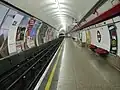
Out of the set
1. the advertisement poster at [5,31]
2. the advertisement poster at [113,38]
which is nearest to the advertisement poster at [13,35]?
the advertisement poster at [5,31]

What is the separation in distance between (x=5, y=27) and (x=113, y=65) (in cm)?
538

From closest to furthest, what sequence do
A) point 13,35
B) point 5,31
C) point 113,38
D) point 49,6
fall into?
point 5,31 < point 113,38 < point 13,35 < point 49,6

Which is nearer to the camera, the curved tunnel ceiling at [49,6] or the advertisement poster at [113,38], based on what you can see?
the curved tunnel ceiling at [49,6]

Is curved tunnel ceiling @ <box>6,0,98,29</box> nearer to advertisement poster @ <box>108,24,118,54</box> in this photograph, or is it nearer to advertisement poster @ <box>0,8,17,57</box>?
advertisement poster @ <box>0,8,17,57</box>

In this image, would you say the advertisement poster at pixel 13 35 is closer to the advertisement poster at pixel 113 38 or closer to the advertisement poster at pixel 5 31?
the advertisement poster at pixel 5 31

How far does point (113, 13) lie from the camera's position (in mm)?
5613

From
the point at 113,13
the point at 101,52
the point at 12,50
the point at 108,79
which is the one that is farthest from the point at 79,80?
the point at 101,52

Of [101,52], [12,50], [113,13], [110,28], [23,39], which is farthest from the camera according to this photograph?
[23,39]

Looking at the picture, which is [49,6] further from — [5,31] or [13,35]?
[5,31]

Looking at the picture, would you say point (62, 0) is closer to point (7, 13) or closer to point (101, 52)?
point (101, 52)

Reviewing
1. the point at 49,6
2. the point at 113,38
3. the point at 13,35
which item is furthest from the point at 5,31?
the point at 113,38

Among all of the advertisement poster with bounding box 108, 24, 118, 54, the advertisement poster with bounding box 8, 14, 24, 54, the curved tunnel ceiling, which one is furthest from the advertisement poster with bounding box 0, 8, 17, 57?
the advertisement poster with bounding box 108, 24, 118, 54

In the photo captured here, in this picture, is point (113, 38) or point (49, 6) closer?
point (113, 38)

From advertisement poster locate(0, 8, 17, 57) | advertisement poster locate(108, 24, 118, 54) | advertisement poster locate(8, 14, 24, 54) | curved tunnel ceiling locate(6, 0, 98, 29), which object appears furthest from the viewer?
advertisement poster locate(8, 14, 24, 54)
